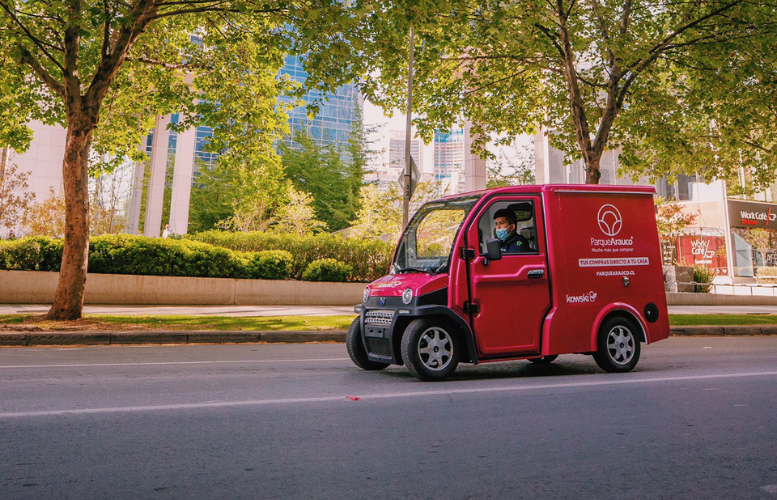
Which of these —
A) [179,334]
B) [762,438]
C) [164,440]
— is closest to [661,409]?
[762,438]

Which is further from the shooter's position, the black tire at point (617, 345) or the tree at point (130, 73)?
the tree at point (130, 73)

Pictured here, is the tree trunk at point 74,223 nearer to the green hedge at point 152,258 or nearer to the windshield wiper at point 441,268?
the green hedge at point 152,258

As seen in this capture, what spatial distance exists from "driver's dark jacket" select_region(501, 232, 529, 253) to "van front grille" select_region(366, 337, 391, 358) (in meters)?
1.80

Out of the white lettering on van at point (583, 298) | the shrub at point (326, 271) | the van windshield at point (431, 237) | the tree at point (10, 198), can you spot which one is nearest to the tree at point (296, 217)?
the tree at point (10, 198)

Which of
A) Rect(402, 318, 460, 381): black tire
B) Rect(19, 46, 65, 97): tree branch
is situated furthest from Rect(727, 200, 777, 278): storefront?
Rect(19, 46, 65, 97): tree branch

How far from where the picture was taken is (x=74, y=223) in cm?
1224

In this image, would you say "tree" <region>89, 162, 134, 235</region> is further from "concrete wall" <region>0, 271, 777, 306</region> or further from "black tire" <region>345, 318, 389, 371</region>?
"black tire" <region>345, 318, 389, 371</region>

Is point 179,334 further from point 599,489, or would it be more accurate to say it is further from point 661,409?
point 599,489

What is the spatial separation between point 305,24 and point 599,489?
953 centimetres

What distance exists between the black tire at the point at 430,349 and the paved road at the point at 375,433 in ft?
0.81

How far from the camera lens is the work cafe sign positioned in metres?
38.0

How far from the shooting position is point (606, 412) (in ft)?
17.8

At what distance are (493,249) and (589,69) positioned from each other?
12110mm

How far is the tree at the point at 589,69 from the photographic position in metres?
14.0
